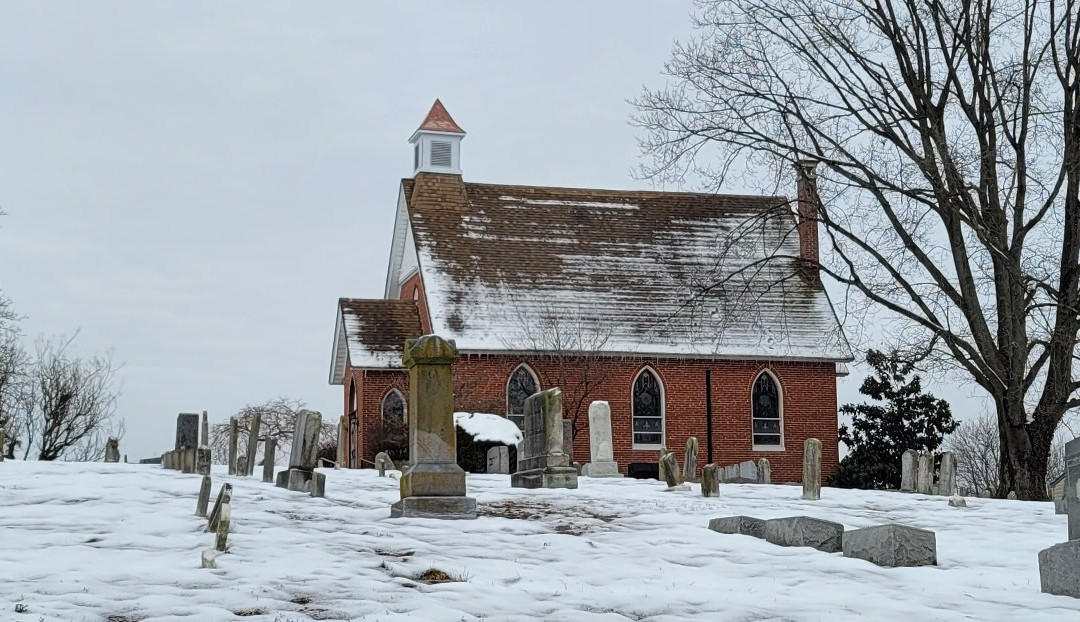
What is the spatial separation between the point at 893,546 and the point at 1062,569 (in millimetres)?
1643

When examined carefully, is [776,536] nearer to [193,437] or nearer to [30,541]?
[30,541]

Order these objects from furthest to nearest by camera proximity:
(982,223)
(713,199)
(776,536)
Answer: (713,199) → (982,223) → (776,536)

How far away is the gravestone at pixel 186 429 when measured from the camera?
21469mm

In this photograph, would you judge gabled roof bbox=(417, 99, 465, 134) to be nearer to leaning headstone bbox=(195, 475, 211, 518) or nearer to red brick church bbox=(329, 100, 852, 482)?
red brick church bbox=(329, 100, 852, 482)

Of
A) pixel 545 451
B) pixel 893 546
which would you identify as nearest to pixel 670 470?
pixel 545 451

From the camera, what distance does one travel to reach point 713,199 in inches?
1495

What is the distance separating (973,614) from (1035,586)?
165 centimetres

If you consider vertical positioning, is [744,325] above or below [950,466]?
above

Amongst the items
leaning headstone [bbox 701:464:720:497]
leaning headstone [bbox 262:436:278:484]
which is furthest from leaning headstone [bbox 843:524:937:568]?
leaning headstone [bbox 262:436:278:484]

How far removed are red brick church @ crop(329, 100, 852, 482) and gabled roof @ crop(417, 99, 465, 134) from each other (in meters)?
1.03

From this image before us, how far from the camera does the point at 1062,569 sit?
959cm

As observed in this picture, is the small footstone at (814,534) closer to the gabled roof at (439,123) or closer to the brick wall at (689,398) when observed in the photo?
the brick wall at (689,398)

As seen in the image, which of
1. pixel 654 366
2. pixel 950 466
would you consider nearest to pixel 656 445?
pixel 654 366

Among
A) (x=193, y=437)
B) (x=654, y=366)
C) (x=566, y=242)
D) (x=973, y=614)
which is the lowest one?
(x=973, y=614)
